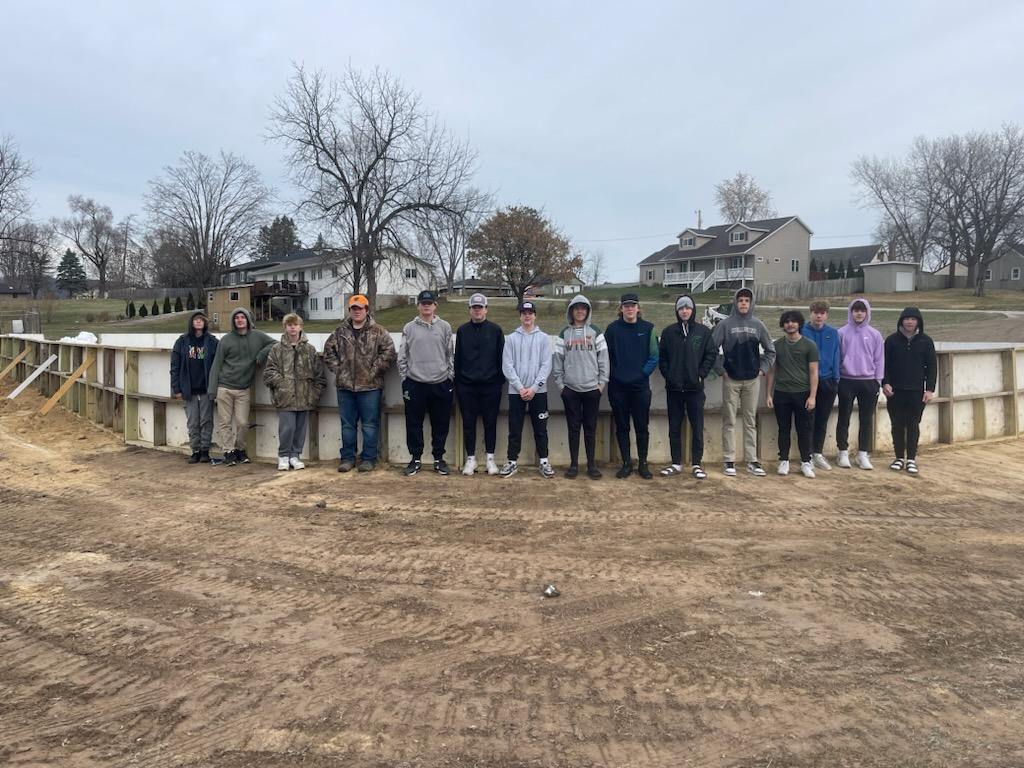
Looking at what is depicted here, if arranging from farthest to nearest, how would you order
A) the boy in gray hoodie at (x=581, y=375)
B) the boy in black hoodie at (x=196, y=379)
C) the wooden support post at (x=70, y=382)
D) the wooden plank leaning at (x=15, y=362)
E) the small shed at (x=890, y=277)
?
the small shed at (x=890, y=277), the wooden plank leaning at (x=15, y=362), the wooden support post at (x=70, y=382), the boy in black hoodie at (x=196, y=379), the boy in gray hoodie at (x=581, y=375)

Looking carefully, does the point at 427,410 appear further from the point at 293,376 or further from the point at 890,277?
the point at 890,277

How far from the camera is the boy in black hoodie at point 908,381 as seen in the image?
7.09m

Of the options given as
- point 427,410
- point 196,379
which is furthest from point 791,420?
point 196,379

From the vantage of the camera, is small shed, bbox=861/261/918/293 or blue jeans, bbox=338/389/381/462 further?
small shed, bbox=861/261/918/293

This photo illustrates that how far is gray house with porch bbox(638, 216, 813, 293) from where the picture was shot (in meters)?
55.9

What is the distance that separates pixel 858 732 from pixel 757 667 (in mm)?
552

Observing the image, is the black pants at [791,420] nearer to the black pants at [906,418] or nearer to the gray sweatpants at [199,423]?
the black pants at [906,418]

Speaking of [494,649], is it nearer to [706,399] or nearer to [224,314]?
[706,399]

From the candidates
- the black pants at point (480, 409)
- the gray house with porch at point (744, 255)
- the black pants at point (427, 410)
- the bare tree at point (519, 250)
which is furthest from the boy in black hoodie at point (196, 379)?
the gray house with porch at point (744, 255)

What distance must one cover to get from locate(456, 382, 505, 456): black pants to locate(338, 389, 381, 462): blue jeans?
3.17ft

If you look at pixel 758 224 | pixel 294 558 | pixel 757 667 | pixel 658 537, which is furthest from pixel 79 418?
pixel 758 224

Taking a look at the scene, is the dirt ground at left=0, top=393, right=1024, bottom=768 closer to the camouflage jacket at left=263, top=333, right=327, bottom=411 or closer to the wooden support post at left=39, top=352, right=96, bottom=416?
the camouflage jacket at left=263, top=333, right=327, bottom=411

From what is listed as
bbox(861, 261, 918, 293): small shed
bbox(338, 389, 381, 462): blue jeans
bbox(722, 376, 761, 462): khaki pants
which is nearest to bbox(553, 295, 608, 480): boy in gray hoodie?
bbox(722, 376, 761, 462): khaki pants

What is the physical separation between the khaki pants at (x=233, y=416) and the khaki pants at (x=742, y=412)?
5421mm
